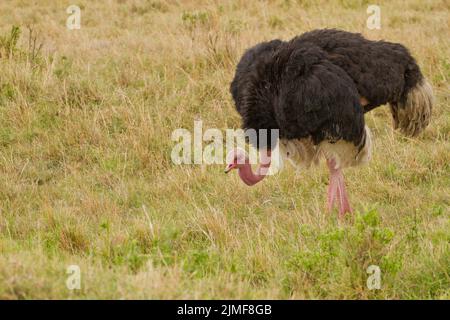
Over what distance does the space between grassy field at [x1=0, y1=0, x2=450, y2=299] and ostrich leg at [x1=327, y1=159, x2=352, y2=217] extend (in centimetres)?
14

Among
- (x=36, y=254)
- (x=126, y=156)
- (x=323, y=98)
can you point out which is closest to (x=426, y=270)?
(x=323, y=98)

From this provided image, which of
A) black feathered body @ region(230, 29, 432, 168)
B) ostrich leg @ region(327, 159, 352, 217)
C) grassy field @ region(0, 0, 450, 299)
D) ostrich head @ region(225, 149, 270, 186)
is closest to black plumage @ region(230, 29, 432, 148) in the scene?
black feathered body @ region(230, 29, 432, 168)

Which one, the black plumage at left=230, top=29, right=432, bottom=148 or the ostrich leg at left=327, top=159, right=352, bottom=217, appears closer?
the black plumage at left=230, top=29, right=432, bottom=148

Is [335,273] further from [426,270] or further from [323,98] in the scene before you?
[323,98]

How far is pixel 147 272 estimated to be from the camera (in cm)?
399

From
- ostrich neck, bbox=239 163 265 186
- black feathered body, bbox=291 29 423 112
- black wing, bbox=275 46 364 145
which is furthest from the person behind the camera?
ostrich neck, bbox=239 163 265 186

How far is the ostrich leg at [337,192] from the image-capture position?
18.7 ft

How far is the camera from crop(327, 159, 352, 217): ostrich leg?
18.7 ft

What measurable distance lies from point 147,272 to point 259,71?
81.6 inches

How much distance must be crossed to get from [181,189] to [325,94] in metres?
1.71

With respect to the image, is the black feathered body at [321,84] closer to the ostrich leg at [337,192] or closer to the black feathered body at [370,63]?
the black feathered body at [370,63]

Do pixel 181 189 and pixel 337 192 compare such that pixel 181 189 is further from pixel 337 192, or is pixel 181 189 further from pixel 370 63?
pixel 370 63

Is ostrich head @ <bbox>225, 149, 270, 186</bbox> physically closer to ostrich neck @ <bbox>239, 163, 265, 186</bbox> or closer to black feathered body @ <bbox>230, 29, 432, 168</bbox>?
ostrich neck @ <bbox>239, 163, 265, 186</bbox>

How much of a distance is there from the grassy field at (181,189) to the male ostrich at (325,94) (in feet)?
1.39
